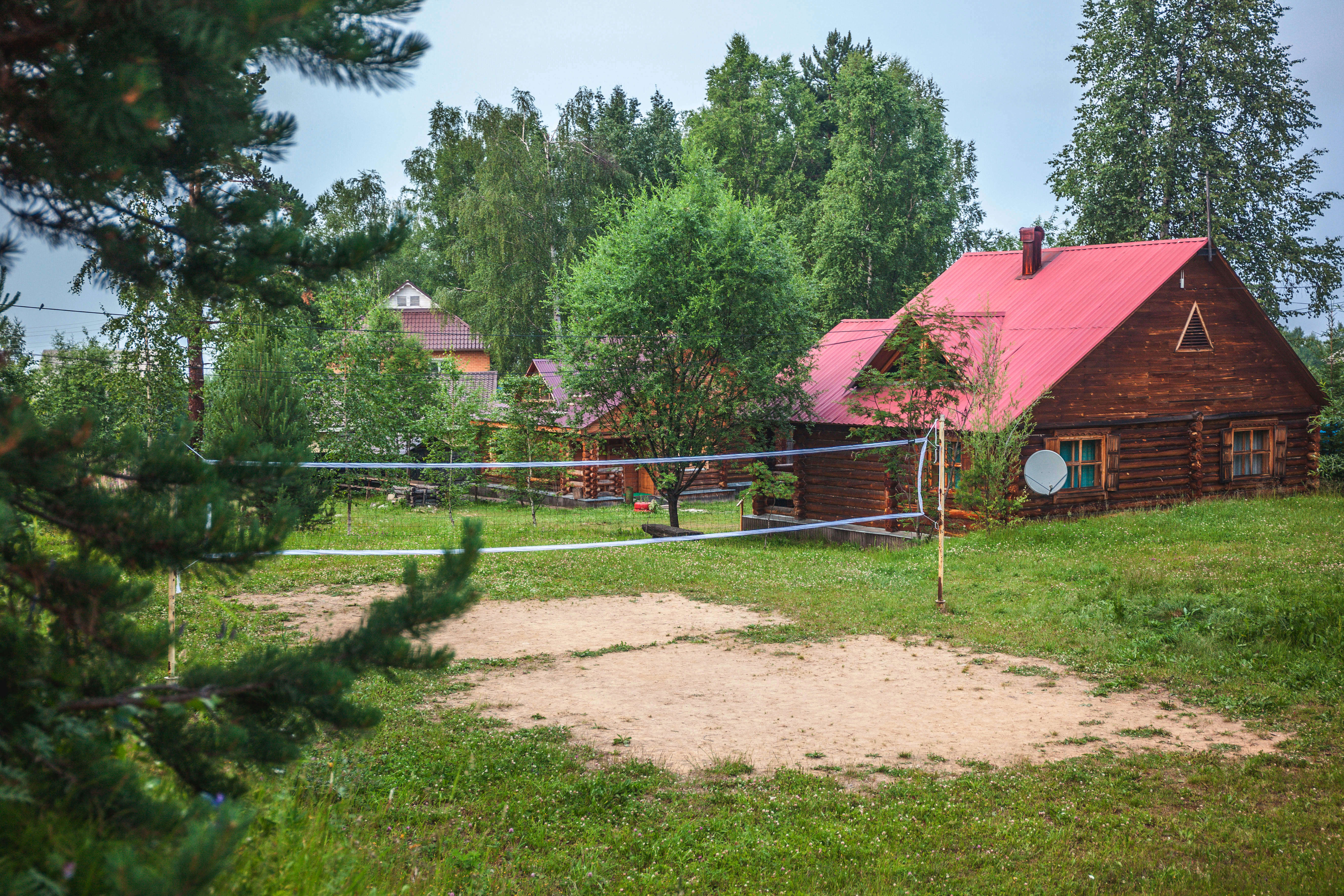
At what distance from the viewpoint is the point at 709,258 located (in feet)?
70.1

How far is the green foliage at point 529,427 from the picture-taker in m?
25.0

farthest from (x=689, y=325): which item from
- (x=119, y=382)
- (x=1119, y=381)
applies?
(x=119, y=382)

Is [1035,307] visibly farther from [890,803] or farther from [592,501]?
[890,803]

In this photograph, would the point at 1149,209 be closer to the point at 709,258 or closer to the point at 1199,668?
the point at 709,258

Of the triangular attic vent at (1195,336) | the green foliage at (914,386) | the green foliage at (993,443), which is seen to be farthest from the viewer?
the triangular attic vent at (1195,336)

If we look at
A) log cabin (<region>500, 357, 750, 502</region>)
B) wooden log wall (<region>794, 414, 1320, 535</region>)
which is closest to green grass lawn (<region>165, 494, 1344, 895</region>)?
wooden log wall (<region>794, 414, 1320, 535</region>)

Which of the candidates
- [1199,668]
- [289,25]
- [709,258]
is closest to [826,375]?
[709,258]

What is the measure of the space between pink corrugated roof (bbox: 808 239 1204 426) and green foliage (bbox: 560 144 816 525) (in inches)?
80.3

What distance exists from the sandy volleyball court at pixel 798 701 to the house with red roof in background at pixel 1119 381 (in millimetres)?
10290

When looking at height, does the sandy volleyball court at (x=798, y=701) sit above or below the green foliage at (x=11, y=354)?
below

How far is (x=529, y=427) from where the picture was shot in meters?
25.1

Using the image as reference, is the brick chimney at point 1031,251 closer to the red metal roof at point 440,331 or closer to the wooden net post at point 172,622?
the red metal roof at point 440,331

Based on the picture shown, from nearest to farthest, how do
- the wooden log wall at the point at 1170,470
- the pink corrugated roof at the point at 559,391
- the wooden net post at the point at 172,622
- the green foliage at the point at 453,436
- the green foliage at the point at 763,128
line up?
1. the wooden net post at the point at 172,622
2. the wooden log wall at the point at 1170,470
3. the pink corrugated roof at the point at 559,391
4. the green foliage at the point at 453,436
5. the green foliage at the point at 763,128

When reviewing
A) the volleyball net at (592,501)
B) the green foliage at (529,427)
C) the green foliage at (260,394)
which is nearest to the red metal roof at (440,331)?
the volleyball net at (592,501)
